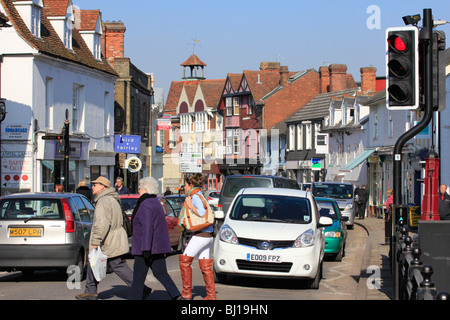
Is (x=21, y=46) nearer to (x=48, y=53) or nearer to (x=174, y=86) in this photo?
(x=48, y=53)

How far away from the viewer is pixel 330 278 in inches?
579

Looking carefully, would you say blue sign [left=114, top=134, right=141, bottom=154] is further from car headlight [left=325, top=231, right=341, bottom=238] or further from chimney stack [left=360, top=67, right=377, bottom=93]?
chimney stack [left=360, top=67, right=377, bottom=93]

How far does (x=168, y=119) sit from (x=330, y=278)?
32.0m

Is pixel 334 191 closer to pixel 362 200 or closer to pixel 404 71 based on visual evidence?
pixel 362 200

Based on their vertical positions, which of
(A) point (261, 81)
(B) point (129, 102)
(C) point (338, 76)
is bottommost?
(B) point (129, 102)

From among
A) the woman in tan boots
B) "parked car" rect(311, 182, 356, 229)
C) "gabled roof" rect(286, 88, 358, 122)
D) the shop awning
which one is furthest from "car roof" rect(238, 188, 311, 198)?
"gabled roof" rect(286, 88, 358, 122)

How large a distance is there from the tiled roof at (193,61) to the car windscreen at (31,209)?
95.6m

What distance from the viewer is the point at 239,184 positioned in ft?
74.7

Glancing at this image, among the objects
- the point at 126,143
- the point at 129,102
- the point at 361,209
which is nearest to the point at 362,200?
the point at 361,209

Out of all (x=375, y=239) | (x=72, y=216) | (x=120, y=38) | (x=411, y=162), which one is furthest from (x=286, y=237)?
(x=120, y=38)

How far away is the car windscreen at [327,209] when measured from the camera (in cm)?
2008

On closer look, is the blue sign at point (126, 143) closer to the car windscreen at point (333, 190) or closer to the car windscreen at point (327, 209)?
the car windscreen at point (333, 190)

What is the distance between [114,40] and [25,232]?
105ft

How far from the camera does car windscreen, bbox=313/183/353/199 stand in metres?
35.1
